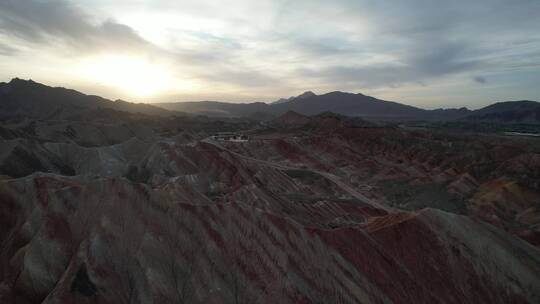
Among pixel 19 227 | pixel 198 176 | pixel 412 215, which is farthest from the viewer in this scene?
pixel 198 176

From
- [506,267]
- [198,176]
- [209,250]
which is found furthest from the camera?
[198,176]

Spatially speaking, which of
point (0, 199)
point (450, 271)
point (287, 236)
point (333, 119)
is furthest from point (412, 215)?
point (333, 119)

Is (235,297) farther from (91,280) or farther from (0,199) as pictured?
(0,199)

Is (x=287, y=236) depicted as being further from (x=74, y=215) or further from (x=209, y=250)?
(x=74, y=215)

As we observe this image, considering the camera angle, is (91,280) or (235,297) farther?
(235,297)

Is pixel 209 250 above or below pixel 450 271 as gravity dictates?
above

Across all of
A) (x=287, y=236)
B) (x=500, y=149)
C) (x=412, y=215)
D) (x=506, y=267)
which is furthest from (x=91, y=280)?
(x=500, y=149)

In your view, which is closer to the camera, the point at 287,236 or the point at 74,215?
the point at 74,215

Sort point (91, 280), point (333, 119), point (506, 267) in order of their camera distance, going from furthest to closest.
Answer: point (333, 119), point (506, 267), point (91, 280)

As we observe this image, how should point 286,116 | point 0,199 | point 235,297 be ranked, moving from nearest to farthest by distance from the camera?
point 235,297
point 0,199
point 286,116

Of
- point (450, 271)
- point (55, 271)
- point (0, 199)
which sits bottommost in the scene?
point (450, 271)
